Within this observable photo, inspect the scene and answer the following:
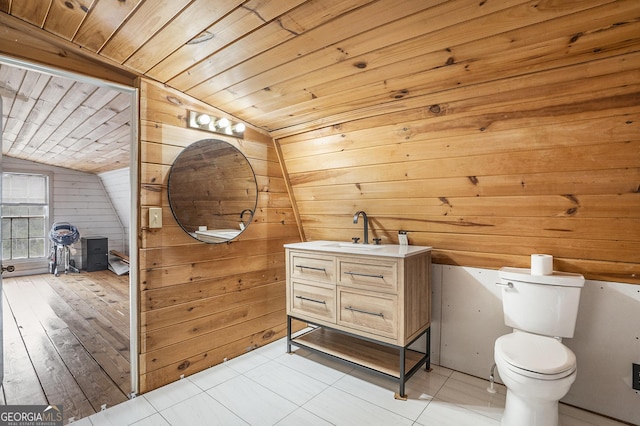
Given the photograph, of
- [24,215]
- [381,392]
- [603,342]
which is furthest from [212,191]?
[24,215]

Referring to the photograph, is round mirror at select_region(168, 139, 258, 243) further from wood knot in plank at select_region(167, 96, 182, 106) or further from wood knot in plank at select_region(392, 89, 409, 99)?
wood knot in plank at select_region(392, 89, 409, 99)

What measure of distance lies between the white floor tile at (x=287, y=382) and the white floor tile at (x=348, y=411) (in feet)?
A: 0.25

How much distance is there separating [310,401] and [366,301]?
2.34 ft

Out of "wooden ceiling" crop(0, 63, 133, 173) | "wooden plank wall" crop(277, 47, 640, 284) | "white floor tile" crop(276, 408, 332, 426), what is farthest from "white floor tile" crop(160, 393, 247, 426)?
"wooden ceiling" crop(0, 63, 133, 173)

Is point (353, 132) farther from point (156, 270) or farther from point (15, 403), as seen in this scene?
point (15, 403)

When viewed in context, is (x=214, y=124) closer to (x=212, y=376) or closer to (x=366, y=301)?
(x=366, y=301)

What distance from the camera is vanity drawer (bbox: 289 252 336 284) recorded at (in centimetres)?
242

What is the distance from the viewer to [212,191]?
248 cm

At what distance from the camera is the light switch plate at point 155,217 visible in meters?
2.12

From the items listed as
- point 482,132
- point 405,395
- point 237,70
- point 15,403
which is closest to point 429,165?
point 482,132

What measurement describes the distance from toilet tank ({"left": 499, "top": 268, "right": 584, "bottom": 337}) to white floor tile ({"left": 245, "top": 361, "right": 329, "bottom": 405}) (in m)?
1.32

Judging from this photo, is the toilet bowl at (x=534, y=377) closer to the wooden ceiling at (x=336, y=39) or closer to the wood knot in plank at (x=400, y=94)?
the wooden ceiling at (x=336, y=39)

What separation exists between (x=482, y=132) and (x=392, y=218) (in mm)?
928

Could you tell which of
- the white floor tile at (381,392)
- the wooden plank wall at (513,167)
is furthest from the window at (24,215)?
the white floor tile at (381,392)
